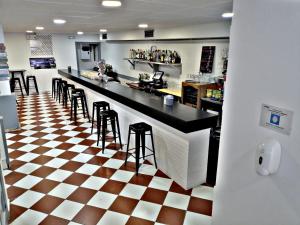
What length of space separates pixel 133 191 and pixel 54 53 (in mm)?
8127

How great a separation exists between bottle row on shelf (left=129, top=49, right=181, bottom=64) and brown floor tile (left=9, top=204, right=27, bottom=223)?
186 inches

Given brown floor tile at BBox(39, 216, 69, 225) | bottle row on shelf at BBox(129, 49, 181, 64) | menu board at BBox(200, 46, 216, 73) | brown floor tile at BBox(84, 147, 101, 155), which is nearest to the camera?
brown floor tile at BBox(39, 216, 69, 225)

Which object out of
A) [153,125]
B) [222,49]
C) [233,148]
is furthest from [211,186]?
[222,49]

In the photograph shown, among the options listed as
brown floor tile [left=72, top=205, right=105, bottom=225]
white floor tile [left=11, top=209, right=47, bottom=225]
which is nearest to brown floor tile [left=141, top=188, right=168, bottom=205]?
brown floor tile [left=72, top=205, right=105, bottom=225]

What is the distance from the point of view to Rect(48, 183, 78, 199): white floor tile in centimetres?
282

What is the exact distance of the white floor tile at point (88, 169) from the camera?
334 cm

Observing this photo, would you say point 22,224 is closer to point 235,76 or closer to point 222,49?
point 235,76

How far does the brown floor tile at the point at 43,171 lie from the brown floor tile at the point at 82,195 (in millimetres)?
687

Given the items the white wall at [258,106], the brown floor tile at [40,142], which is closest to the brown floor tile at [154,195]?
the white wall at [258,106]

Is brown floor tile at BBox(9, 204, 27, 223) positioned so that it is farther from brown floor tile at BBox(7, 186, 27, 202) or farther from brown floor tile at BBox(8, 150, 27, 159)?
brown floor tile at BBox(8, 150, 27, 159)

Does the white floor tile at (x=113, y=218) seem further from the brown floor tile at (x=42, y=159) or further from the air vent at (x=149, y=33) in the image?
the air vent at (x=149, y=33)

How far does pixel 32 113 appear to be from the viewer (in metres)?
6.30

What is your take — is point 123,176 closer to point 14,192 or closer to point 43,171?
point 43,171

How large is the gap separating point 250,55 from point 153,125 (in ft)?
7.89
